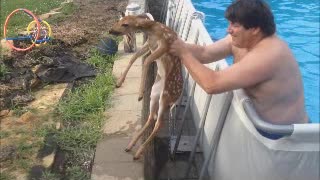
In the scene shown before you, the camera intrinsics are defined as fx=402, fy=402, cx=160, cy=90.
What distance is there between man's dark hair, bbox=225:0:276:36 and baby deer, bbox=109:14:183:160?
49 cm

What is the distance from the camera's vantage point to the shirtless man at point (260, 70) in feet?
8.38

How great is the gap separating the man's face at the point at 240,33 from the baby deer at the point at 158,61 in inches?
16.9

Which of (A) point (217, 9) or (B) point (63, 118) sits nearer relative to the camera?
(B) point (63, 118)

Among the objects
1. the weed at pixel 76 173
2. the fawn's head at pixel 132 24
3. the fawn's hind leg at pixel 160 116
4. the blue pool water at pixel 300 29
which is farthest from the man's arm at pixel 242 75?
the blue pool water at pixel 300 29

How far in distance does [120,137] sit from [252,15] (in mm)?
1838

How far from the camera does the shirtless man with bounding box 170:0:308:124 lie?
8.38ft

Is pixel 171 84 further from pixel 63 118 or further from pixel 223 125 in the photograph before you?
pixel 63 118

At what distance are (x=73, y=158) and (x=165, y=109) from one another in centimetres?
103

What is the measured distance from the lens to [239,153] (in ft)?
9.12

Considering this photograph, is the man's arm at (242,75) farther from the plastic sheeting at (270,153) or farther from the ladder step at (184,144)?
the ladder step at (184,144)

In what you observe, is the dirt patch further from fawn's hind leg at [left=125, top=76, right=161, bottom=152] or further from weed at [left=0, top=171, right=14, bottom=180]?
fawn's hind leg at [left=125, top=76, right=161, bottom=152]

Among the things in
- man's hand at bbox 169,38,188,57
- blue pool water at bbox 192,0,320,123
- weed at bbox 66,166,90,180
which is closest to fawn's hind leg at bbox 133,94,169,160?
weed at bbox 66,166,90,180

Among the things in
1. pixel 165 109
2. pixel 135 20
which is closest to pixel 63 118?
pixel 165 109

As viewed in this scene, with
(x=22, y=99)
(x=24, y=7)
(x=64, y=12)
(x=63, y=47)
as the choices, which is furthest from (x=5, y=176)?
(x=24, y=7)
